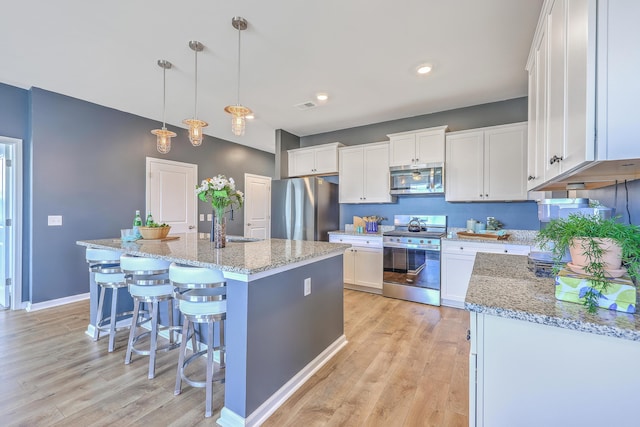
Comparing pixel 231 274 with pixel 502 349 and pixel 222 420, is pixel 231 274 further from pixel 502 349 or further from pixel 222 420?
pixel 502 349

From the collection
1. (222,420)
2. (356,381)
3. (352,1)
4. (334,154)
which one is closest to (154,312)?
(222,420)

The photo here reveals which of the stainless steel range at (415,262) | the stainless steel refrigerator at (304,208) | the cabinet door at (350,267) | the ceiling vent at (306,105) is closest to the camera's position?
the stainless steel range at (415,262)

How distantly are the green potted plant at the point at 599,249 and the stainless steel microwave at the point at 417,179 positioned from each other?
2.85 metres

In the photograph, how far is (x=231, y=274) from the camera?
1628mm

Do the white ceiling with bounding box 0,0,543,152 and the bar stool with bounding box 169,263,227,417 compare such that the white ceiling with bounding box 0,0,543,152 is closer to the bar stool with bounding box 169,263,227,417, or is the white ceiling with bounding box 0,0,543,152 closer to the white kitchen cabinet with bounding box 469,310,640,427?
the bar stool with bounding box 169,263,227,417

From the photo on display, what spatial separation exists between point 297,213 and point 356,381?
9.08 feet

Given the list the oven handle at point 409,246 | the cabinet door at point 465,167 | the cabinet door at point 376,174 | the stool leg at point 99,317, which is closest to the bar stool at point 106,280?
the stool leg at point 99,317

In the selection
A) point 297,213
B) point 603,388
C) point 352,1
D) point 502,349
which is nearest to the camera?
point 603,388

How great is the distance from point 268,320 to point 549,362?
135cm

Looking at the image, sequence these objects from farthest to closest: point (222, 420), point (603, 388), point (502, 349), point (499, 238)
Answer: point (499, 238) → point (222, 420) → point (502, 349) → point (603, 388)

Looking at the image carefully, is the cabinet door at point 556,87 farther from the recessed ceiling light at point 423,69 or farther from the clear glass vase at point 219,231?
the clear glass vase at point 219,231

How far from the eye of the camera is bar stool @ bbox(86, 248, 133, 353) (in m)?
2.43

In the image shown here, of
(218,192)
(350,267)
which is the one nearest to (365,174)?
(350,267)

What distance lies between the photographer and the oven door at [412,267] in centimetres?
358
